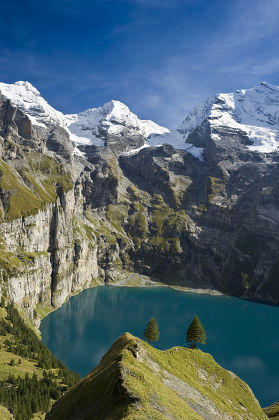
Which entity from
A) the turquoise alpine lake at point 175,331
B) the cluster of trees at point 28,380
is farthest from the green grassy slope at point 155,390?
the turquoise alpine lake at point 175,331

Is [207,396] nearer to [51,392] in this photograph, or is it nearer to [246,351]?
[51,392]

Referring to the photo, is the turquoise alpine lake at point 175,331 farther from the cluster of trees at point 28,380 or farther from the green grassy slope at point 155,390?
the green grassy slope at point 155,390

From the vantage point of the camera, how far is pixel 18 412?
5806 cm

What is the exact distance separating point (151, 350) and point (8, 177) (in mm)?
178313

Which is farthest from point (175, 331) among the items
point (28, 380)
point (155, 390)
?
point (155, 390)

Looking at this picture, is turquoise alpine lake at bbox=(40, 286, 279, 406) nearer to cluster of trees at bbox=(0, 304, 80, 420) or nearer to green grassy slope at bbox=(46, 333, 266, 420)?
cluster of trees at bbox=(0, 304, 80, 420)

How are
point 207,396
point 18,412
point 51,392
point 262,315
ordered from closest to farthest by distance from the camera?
1. point 207,396
2. point 18,412
3. point 51,392
4. point 262,315

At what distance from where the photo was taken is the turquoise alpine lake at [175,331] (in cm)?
11312

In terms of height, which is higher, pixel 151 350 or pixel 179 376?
pixel 151 350

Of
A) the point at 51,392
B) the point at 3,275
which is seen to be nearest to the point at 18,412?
the point at 51,392

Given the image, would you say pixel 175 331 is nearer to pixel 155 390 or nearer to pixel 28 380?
pixel 28 380

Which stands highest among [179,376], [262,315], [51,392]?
[179,376]

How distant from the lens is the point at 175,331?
482ft

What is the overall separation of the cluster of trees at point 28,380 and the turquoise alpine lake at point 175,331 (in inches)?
696
